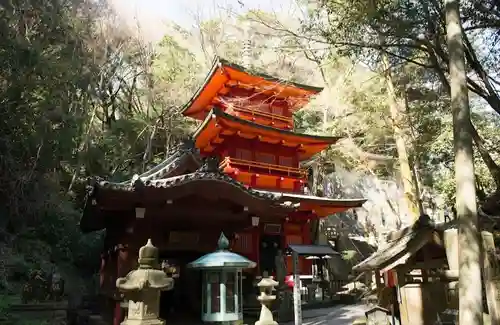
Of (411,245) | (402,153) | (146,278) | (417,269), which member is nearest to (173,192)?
(146,278)

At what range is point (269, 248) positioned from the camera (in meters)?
15.8

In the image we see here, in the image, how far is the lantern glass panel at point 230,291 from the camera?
7.68 m

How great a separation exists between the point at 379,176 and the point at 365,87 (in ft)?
25.0

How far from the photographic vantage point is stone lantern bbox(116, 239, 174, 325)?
20.0 feet

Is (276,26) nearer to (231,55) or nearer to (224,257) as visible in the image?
(224,257)

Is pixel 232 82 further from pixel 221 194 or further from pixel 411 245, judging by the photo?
pixel 411 245

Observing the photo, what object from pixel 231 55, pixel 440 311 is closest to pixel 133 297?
pixel 440 311

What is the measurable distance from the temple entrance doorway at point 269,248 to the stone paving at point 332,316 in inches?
90.9

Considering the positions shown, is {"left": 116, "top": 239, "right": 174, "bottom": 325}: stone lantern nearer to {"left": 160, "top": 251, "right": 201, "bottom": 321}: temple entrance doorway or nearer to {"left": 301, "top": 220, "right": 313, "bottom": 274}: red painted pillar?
{"left": 160, "top": 251, "right": 201, "bottom": 321}: temple entrance doorway

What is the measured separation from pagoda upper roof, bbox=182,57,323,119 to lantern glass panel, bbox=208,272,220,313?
10.2 meters

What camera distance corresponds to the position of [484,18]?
8266 millimetres

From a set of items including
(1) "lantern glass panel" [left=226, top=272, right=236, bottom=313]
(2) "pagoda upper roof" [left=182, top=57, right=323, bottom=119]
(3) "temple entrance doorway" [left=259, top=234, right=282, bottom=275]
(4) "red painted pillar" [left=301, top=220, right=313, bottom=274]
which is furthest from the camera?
(2) "pagoda upper roof" [left=182, top=57, right=323, bottom=119]

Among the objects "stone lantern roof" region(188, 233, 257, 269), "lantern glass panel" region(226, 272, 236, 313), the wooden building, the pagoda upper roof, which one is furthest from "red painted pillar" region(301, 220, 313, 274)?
"stone lantern roof" region(188, 233, 257, 269)

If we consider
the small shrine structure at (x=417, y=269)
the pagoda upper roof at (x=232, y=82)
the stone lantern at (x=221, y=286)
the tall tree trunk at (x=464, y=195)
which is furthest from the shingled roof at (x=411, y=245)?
the pagoda upper roof at (x=232, y=82)
